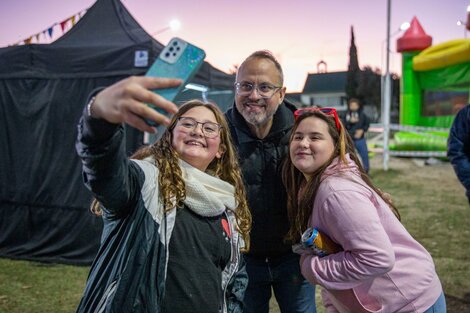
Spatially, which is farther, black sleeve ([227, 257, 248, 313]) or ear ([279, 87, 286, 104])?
ear ([279, 87, 286, 104])

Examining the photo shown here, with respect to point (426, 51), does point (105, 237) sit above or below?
→ below

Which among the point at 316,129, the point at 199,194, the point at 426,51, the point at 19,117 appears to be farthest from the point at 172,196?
the point at 426,51

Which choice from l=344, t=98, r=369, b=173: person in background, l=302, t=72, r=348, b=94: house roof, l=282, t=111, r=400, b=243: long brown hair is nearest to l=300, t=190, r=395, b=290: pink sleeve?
l=282, t=111, r=400, b=243: long brown hair

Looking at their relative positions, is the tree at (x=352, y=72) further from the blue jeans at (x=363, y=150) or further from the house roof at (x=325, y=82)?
the blue jeans at (x=363, y=150)

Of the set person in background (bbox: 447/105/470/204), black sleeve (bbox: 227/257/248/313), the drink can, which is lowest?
black sleeve (bbox: 227/257/248/313)

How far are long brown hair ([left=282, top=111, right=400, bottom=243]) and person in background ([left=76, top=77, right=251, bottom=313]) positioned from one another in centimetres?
30

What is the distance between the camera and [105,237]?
1578mm

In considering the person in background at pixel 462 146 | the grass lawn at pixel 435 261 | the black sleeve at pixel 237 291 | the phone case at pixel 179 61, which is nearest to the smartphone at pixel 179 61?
the phone case at pixel 179 61

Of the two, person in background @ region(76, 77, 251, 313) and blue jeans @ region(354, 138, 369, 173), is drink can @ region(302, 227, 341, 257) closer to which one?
person in background @ region(76, 77, 251, 313)

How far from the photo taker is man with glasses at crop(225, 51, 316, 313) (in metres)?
2.37

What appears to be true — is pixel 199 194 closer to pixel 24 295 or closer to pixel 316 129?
pixel 316 129

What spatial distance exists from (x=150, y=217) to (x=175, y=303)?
369mm

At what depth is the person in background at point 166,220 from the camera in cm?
125

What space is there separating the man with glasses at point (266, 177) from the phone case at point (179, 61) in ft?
3.96
